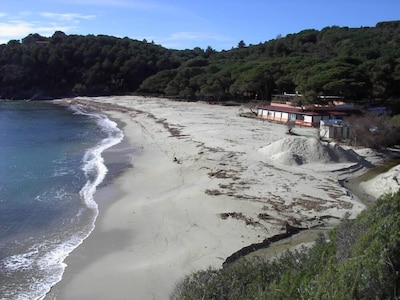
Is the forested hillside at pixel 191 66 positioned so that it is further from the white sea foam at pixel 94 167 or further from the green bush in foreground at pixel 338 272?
the green bush in foreground at pixel 338 272

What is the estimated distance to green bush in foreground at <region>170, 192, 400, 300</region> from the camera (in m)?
5.05

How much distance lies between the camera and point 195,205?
19.4 metres

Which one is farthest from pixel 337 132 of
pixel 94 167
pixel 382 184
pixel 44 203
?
pixel 44 203

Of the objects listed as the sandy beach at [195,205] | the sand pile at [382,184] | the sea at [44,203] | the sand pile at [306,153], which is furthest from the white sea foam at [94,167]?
the sand pile at [382,184]

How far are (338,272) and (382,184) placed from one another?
18.6 metres

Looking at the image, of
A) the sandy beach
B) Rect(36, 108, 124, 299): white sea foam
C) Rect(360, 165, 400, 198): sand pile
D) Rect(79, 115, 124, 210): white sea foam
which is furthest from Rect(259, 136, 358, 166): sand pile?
Rect(36, 108, 124, 299): white sea foam

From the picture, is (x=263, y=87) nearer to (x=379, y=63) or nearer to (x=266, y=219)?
(x=379, y=63)

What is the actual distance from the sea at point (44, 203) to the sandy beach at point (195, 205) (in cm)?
73

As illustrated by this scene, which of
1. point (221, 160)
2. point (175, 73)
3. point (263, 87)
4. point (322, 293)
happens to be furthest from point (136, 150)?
point (175, 73)

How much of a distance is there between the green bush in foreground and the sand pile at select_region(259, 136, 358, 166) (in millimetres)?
18529

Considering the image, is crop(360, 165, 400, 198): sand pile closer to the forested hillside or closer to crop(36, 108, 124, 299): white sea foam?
crop(36, 108, 124, 299): white sea foam

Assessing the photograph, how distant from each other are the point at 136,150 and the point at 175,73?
6461 cm

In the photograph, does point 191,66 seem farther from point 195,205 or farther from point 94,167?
point 195,205

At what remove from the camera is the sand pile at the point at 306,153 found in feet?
87.5
